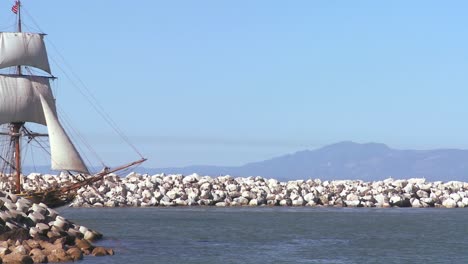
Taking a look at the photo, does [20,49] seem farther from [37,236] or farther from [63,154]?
[37,236]

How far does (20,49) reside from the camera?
62312 mm

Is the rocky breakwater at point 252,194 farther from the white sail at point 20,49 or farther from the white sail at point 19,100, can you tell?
the white sail at point 20,49

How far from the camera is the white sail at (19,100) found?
62281 mm

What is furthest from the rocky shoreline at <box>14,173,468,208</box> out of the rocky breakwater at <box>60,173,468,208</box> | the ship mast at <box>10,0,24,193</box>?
the ship mast at <box>10,0,24,193</box>

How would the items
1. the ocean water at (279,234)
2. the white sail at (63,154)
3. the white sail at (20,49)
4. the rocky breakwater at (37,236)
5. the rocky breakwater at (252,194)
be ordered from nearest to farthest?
the rocky breakwater at (37,236) < the ocean water at (279,234) < the white sail at (63,154) < the white sail at (20,49) < the rocky breakwater at (252,194)

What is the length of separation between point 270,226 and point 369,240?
851cm

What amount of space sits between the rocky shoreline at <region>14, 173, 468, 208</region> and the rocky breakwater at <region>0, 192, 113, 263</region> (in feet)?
102

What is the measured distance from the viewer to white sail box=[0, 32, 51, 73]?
6219 centimetres

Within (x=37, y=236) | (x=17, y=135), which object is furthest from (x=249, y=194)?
(x=37, y=236)

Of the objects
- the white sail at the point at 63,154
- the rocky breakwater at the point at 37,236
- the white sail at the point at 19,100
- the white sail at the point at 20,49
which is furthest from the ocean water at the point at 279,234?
the white sail at the point at 20,49

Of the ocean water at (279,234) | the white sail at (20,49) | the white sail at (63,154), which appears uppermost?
the white sail at (20,49)

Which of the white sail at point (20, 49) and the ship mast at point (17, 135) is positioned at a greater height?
the white sail at point (20, 49)

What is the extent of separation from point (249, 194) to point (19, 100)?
74.7 ft

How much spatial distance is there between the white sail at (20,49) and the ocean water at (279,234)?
1001cm
